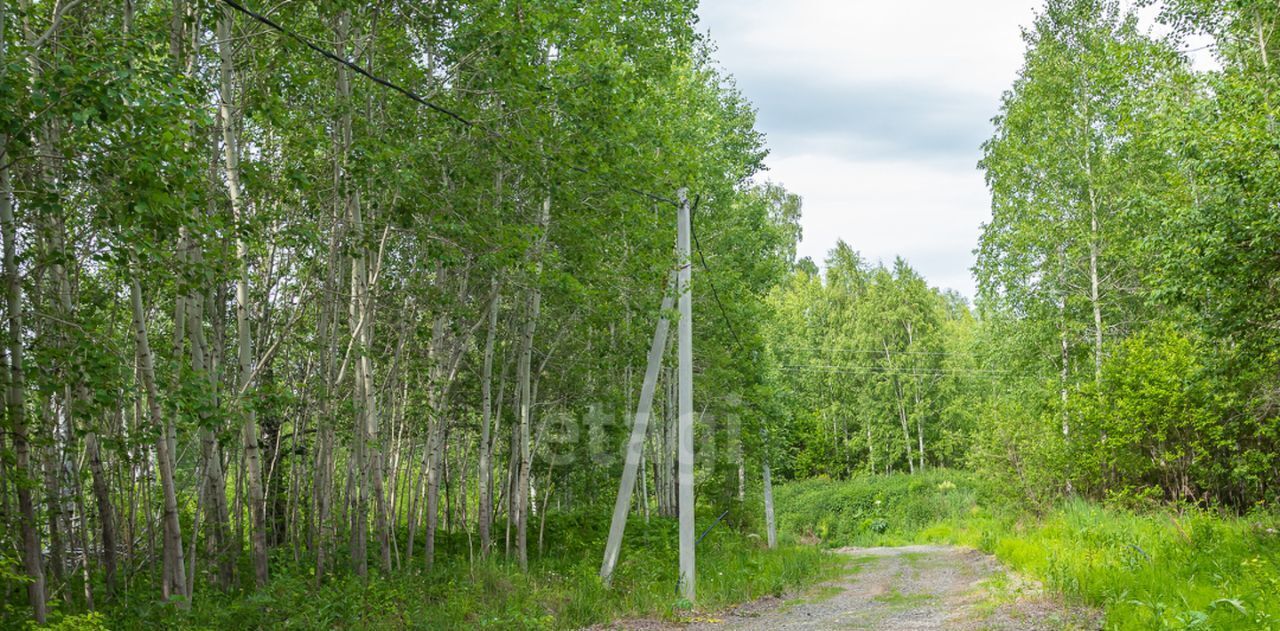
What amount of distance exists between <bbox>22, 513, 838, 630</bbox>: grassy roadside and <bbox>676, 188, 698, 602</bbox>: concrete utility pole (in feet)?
1.51

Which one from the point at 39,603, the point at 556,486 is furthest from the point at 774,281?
the point at 39,603

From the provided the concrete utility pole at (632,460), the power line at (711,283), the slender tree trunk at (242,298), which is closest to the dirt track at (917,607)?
the concrete utility pole at (632,460)

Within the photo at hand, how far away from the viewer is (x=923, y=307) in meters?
46.0

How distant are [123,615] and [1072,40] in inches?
952

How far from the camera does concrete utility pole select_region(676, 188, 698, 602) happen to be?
1191cm

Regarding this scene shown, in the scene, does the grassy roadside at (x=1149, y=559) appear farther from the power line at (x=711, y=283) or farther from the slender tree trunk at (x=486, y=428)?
the slender tree trunk at (x=486, y=428)

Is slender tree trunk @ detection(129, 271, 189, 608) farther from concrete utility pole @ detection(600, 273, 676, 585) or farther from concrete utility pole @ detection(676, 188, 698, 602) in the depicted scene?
concrete utility pole @ detection(676, 188, 698, 602)

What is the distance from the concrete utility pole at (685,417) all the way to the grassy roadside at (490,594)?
0.46 metres

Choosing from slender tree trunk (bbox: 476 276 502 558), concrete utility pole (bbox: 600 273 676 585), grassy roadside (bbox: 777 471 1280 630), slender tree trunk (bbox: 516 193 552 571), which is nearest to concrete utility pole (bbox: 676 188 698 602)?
concrete utility pole (bbox: 600 273 676 585)

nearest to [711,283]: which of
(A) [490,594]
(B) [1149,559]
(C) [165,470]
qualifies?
(A) [490,594]

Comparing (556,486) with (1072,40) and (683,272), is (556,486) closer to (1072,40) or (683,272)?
(683,272)

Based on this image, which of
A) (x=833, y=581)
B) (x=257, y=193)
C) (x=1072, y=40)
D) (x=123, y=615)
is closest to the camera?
(x=123, y=615)

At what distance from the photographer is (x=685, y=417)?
39.8 ft

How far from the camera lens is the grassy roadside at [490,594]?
848 cm
